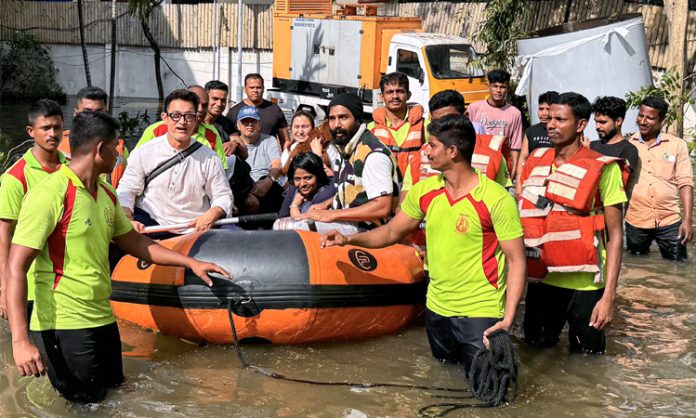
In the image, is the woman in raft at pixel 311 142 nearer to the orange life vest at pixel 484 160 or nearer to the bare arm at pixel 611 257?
the orange life vest at pixel 484 160

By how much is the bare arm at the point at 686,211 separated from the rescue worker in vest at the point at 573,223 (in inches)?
92.8

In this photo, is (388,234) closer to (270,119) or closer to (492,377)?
(492,377)

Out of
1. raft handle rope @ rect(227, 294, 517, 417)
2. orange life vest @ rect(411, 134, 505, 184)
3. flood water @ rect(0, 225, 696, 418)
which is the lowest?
flood water @ rect(0, 225, 696, 418)

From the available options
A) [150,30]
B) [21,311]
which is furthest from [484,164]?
[150,30]

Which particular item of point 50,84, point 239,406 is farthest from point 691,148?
point 50,84

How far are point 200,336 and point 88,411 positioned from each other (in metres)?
1.32

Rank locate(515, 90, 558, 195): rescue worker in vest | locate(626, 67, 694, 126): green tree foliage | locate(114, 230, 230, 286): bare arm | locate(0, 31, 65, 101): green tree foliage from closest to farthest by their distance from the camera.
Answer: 1. locate(114, 230, 230, 286): bare arm
2. locate(515, 90, 558, 195): rescue worker in vest
3. locate(626, 67, 694, 126): green tree foliage
4. locate(0, 31, 65, 101): green tree foliage

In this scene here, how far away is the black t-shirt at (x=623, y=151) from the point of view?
6.92 m

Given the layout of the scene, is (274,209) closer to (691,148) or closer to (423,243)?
(423,243)

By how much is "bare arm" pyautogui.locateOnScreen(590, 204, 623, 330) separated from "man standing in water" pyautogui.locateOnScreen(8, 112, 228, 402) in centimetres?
284

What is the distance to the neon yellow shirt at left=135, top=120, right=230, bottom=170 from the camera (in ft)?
23.9

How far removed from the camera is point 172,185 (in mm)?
6512

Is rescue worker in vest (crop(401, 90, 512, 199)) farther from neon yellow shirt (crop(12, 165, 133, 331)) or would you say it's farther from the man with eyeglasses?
neon yellow shirt (crop(12, 165, 133, 331))

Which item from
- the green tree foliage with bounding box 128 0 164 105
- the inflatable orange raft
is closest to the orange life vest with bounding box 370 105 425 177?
the inflatable orange raft
